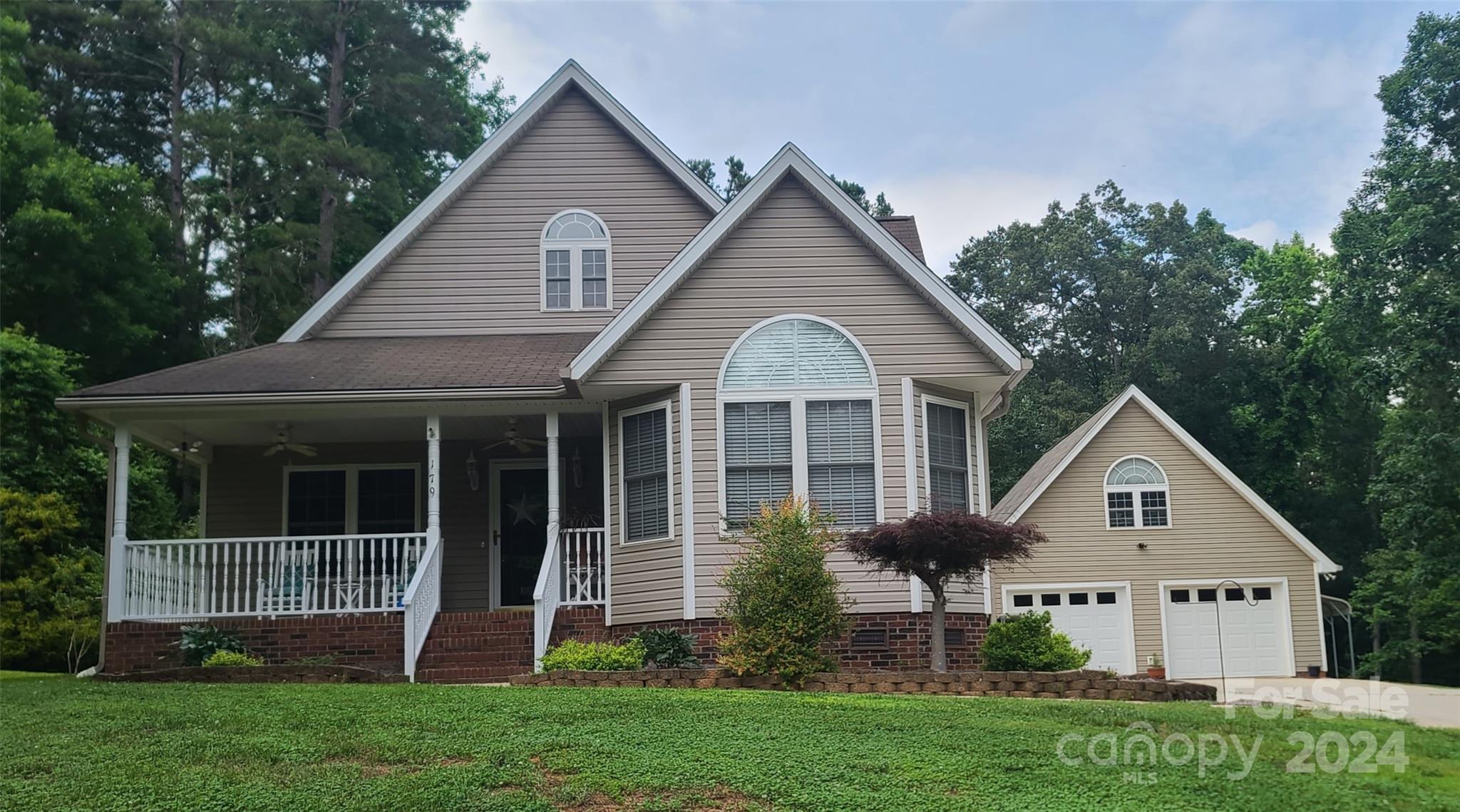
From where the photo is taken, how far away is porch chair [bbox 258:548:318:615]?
1391 cm

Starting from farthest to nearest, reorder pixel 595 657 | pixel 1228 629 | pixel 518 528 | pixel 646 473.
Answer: pixel 1228 629, pixel 518 528, pixel 646 473, pixel 595 657

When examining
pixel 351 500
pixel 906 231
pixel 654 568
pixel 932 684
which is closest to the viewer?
pixel 932 684

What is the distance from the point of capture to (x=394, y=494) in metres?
17.0

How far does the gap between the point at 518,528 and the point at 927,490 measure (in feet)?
18.7

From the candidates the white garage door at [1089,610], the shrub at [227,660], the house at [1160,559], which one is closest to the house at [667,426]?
the shrub at [227,660]

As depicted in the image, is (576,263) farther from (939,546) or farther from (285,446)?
(939,546)

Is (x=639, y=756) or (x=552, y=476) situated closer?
(x=639, y=756)

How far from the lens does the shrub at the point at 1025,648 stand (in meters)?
12.7

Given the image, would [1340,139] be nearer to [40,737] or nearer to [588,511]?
[588,511]

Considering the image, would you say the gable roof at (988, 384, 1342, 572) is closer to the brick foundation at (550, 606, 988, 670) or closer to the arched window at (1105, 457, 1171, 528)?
the arched window at (1105, 457, 1171, 528)

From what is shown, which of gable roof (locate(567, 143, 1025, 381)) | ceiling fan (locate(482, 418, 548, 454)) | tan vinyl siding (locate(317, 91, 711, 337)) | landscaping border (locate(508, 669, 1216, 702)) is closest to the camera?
landscaping border (locate(508, 669, 1216, 702))

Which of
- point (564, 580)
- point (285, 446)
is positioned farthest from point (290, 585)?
point (564, 580)

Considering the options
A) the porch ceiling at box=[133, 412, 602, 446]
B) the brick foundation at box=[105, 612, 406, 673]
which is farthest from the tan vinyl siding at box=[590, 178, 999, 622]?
the brick foundation at box=[105, 612, 406, 673]

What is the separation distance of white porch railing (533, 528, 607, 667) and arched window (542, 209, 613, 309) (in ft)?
12.6
